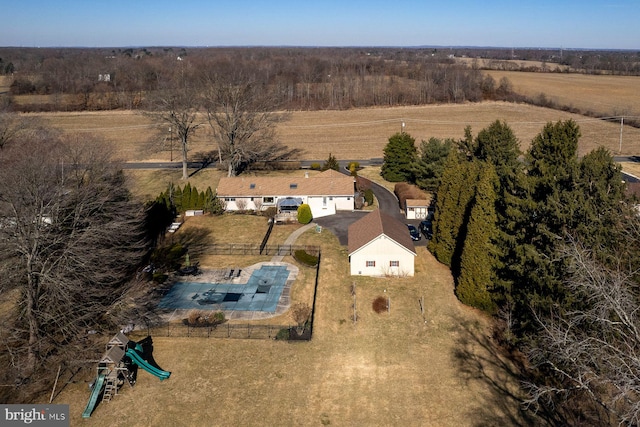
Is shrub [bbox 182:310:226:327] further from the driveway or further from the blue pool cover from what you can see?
the driveway

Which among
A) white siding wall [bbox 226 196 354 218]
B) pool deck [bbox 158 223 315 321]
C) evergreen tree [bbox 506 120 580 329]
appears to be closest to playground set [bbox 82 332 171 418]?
pool deck [bbox 158 223 315 321]

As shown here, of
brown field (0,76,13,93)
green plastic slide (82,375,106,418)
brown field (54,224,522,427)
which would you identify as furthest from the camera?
brown field (0,76,13,93)

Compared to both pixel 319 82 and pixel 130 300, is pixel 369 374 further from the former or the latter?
pixel 319 82

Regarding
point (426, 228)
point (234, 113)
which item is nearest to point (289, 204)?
point (426, 228)

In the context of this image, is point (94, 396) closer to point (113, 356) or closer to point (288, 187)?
point (113, 356)

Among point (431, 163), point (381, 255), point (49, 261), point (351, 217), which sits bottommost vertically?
point (351, 217)

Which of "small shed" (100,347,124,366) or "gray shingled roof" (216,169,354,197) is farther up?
"gray shingled roof" (216,169,354,197)

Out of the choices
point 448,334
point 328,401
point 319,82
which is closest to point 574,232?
point 448,334
